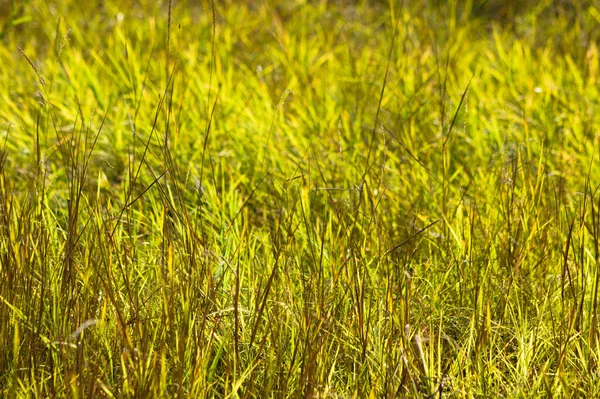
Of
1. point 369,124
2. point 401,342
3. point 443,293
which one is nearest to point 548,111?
point 369,124

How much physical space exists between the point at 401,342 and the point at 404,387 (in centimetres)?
15

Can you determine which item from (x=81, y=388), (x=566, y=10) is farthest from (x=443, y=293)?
(x=566, y=10)

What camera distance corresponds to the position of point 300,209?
2336mm

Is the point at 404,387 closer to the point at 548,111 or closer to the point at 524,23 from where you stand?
the point at 548,111

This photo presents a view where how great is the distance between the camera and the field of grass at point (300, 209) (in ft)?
5.19

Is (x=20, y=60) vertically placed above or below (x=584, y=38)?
above

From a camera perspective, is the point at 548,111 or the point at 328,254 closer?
the point at 328,254

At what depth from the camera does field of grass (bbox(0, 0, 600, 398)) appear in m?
1.58

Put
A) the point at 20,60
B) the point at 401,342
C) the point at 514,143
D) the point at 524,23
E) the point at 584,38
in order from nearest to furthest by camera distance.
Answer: the point at 401,342, the point at 514,143, the point at 20,60, the point at 584,38, the point at 524,23

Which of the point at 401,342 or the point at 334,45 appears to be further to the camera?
the point at 334,45

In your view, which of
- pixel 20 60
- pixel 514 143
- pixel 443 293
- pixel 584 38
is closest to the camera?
pixel 443 293

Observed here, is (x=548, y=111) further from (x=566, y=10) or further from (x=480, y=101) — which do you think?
(x=566, y=10)

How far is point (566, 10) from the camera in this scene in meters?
5.23

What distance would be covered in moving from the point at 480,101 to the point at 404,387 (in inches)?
81.5
